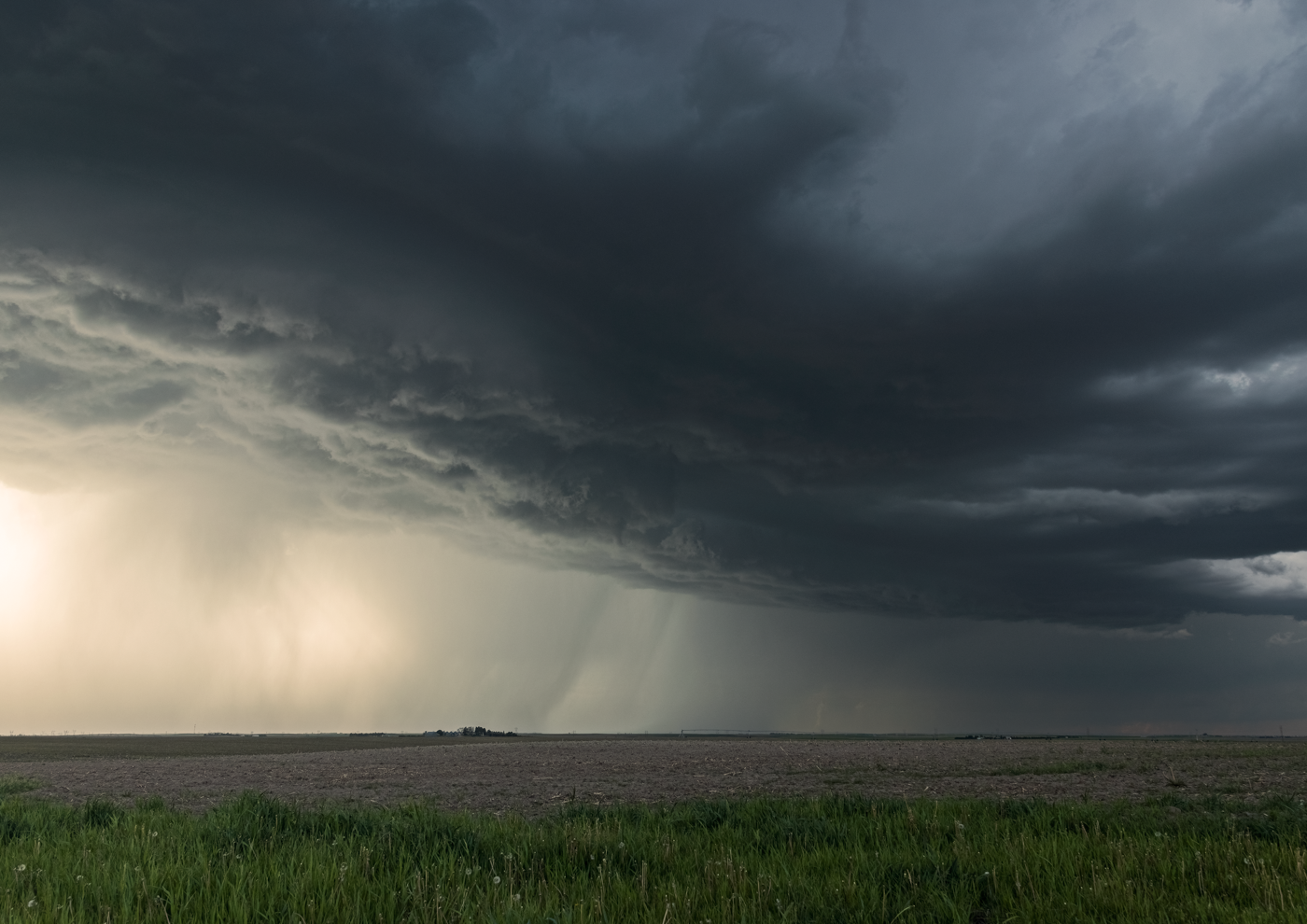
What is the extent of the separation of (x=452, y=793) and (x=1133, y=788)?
897 inches

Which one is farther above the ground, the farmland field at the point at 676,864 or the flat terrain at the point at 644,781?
the farmland field at the point at 676,864

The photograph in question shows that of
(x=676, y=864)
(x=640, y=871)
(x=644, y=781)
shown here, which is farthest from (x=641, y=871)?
(x=644, y=781)

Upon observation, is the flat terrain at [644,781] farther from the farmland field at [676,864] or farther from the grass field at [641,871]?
the grass field at [641,871]

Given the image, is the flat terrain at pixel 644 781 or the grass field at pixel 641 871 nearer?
the grass field at pixel 641 871

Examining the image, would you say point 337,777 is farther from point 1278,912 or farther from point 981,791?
point 1278,912

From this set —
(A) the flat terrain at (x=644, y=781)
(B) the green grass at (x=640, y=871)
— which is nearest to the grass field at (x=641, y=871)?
(B) the green grass at (x=640, y=871)

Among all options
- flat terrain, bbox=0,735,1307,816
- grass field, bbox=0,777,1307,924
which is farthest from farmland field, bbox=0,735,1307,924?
flat terrain, bbox=0,735,1307,816

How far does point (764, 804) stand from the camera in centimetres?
1591

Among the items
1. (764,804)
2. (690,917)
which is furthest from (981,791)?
(690,917)

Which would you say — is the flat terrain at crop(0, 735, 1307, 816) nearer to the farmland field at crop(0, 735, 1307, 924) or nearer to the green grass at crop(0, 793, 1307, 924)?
the farmland field at crop(0, 735, 1307, 924)

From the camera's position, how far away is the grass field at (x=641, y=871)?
23.1ft

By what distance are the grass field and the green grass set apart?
3cm

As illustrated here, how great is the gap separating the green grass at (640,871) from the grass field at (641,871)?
34 millimetres

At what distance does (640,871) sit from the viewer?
876 cm
